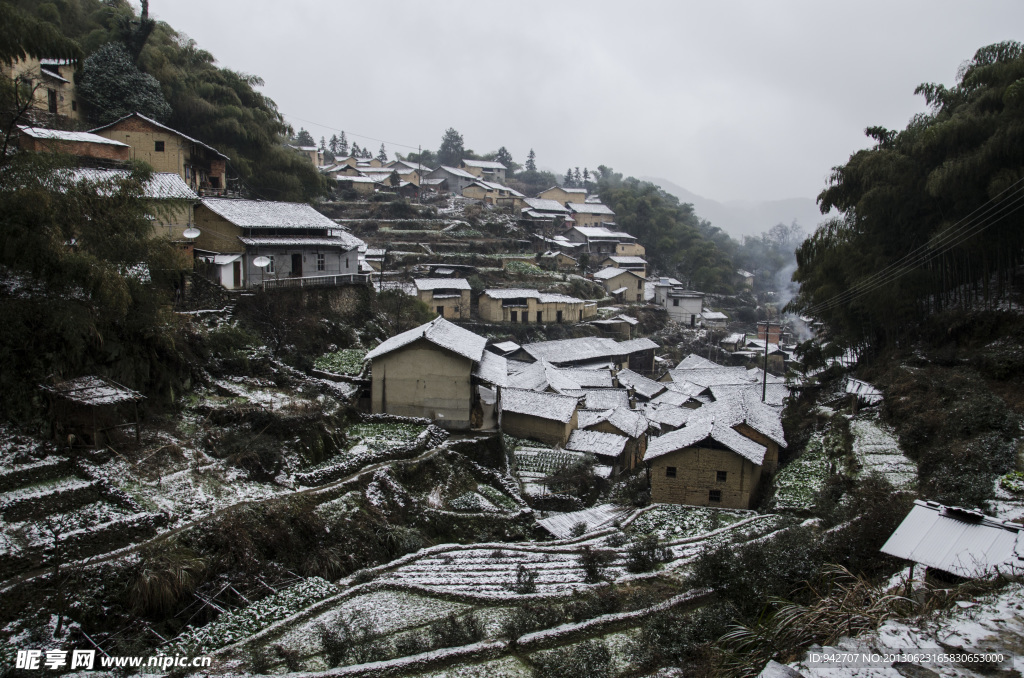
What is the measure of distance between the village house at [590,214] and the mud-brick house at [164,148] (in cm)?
5044

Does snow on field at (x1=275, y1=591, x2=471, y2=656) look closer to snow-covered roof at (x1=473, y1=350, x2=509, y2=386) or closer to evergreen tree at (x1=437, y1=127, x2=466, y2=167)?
snow-covered roof at (x1=473, y1=350, x2=509, y2=386)

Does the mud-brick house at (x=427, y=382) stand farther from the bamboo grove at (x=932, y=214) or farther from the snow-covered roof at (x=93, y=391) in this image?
the bamboo grove at (x=932, y=214)

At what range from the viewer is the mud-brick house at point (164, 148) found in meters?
29.2

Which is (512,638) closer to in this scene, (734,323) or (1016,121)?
(1016,121)

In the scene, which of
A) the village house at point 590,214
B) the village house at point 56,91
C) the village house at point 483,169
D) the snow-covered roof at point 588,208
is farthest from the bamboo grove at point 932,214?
the village house at point 483,169

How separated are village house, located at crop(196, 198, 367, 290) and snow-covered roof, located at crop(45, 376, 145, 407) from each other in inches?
449

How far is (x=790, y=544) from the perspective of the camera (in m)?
12.7

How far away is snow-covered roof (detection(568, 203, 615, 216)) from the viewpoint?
77.8 meters

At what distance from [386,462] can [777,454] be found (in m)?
15.9

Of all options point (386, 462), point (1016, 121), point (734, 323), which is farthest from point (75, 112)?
point (734, 323)

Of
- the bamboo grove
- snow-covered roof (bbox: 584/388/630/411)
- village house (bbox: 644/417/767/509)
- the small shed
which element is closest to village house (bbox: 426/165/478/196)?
snow-covered roof (bbox: 584/388/630/411)

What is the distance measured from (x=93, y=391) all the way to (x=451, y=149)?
96.1m

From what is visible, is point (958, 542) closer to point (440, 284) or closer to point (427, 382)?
point (427, 382)

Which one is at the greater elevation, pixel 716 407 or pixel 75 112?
pixel 75 112
